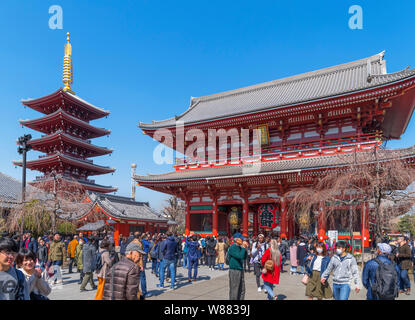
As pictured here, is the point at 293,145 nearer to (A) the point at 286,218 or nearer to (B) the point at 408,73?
(A) the point at 286,218

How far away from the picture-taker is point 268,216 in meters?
20.5

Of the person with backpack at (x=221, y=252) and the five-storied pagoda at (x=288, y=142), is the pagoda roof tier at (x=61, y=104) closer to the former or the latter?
the five-storied pagoda at (x=288, y=142)

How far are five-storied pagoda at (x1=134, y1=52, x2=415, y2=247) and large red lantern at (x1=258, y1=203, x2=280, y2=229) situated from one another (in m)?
0.07

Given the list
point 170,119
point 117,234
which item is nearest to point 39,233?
point 117,234

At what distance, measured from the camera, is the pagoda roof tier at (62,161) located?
121 ft

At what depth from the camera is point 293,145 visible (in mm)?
20031

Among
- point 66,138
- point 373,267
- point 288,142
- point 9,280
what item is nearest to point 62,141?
point 66,138

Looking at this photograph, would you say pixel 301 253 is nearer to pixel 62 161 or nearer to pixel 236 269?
pixel 236 269

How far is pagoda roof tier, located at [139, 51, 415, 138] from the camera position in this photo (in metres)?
19.5

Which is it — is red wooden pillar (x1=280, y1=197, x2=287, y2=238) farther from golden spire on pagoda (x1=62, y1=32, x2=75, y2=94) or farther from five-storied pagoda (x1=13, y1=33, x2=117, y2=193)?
golden spire on pagoda (x1=62, y1=32, x2=75, y2=94)

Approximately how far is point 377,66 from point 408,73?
659 centimetres

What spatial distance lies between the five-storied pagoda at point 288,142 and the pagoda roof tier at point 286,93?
0.08 meters

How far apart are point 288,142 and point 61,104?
31684 millimetres

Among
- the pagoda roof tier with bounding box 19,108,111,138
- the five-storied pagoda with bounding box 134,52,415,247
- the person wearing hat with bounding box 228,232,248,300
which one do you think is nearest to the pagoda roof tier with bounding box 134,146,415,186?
the five-storied pagoda with bounding box 134,52,415,247
